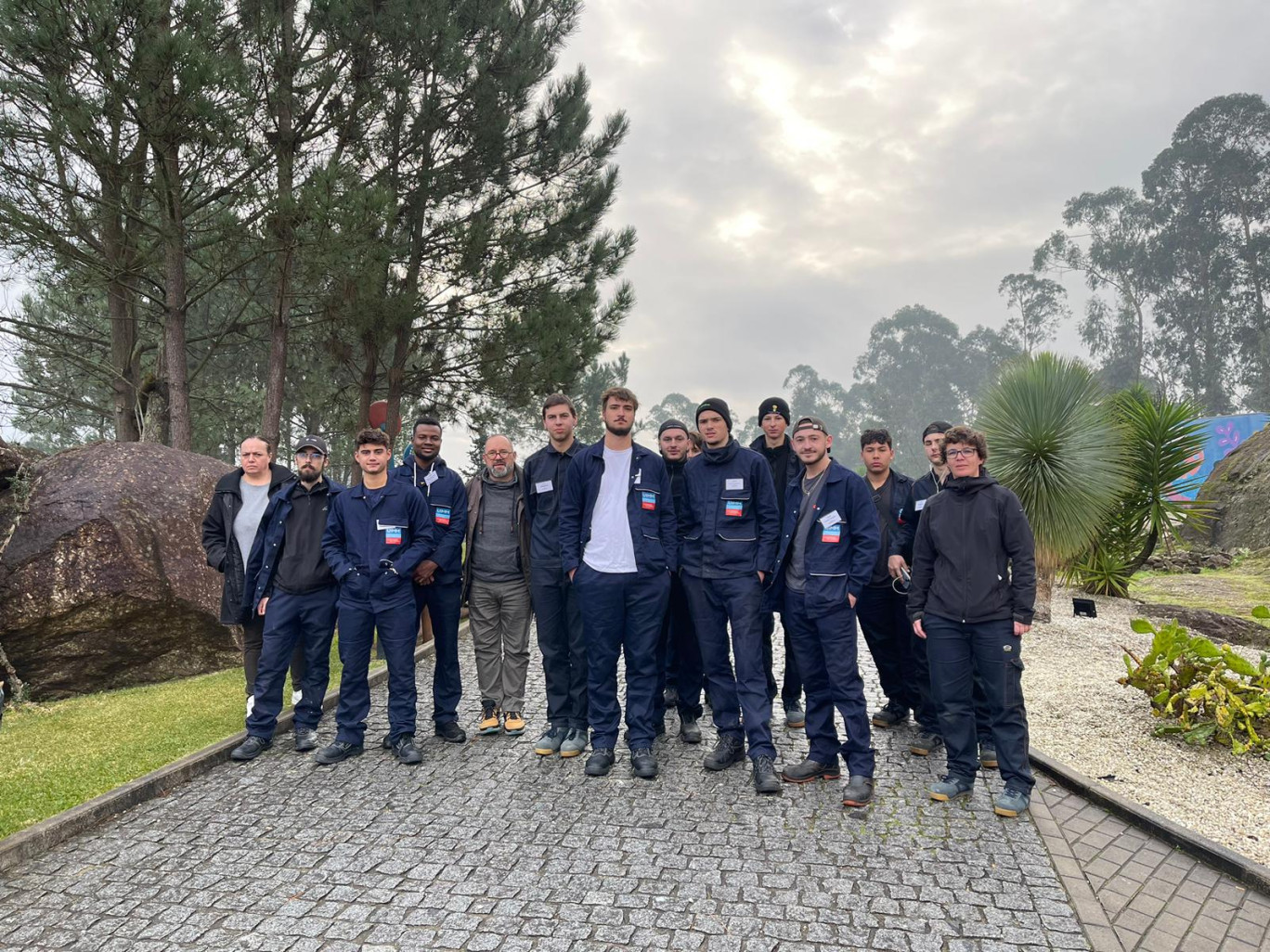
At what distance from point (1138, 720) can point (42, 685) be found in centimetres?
839

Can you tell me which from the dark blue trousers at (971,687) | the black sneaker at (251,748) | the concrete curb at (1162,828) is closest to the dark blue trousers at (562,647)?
the black sneaker at (251,748)

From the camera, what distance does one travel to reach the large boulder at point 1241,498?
46.7ft

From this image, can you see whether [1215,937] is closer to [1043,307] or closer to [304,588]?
[304,588]

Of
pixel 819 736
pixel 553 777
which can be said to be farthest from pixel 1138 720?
pixel 553 777

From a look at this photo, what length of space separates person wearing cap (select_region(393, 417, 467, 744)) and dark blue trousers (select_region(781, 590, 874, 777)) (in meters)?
2.17

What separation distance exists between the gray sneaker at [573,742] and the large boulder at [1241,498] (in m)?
13.0

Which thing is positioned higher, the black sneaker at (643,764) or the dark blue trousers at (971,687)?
the dark blue trousers at (971,687)

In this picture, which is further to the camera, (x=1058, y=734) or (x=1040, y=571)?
(x=1040, y=571)

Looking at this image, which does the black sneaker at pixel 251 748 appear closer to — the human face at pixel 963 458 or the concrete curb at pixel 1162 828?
the human face at pixel 963 458

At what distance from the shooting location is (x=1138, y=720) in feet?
18.5

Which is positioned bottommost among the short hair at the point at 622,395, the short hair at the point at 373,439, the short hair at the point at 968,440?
the short hair at the point at 968,440

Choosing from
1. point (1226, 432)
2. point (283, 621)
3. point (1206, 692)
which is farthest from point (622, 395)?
point (1226, 432)

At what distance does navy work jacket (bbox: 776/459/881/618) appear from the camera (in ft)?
14.9

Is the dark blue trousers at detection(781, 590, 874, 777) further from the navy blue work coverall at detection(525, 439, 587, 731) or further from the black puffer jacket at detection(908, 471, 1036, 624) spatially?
the navy blue work coverall at detection(525, 439, 587, 731)
